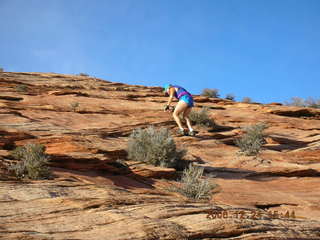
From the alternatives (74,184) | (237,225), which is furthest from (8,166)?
(237,225)

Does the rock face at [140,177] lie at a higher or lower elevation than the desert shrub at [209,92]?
lower

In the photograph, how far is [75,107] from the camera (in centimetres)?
1527

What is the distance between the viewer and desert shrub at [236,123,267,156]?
456 inches

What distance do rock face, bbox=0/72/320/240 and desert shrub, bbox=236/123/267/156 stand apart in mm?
251

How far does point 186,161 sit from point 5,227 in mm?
6723

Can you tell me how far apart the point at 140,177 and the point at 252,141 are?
573cm

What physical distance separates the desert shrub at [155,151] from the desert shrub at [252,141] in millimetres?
2928

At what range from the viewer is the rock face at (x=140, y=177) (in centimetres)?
384

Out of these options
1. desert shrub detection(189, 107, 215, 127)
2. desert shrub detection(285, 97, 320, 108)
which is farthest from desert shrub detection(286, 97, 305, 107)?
desert shrub detection(189, 107, 215, 127)

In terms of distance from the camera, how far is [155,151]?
360 inches

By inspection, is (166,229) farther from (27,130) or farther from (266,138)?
(266,138)

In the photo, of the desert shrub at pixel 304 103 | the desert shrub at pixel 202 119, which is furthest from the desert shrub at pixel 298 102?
the desert shrub at pixel 202 119

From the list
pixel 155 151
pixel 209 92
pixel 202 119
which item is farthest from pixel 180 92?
pixel 209 92

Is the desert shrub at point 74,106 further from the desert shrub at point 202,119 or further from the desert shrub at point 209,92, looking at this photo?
the desert shrub at point 209,92
